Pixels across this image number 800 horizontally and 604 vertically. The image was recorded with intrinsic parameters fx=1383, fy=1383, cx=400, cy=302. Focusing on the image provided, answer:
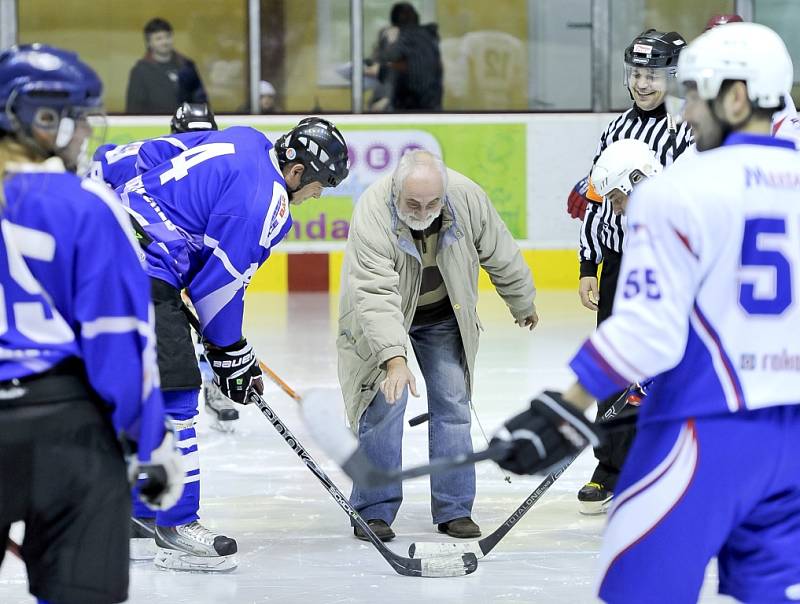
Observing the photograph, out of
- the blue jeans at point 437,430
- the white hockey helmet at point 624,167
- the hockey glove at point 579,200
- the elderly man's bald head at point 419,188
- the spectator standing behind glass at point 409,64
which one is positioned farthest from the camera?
the spectator standing behind glass at point 409,64

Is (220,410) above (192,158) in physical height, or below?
below

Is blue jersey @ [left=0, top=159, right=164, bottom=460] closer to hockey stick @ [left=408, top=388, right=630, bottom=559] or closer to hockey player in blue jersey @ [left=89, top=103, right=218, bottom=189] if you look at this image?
hockey stick @ [left=408, top=388, right=630, bottom=559]

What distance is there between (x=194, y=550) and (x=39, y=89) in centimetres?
165

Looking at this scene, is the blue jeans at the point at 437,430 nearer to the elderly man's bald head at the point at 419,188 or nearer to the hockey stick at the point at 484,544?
the hockey stick at the point at 484,544

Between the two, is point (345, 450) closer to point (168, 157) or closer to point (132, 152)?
point (168, 157)

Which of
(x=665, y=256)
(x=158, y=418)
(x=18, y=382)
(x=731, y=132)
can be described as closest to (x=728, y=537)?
(x=665, y=256)

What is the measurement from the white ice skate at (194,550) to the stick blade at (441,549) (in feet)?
1.36

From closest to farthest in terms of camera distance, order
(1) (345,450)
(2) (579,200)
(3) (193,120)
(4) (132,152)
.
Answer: (1) (345,450) → (2) (579,200) → (4) (132,152) → (3) (193,120)

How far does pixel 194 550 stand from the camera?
318 cm

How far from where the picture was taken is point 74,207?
1709mm

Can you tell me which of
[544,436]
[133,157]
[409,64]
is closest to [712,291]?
[544,436]

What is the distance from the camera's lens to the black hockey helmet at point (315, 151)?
10.3 ft

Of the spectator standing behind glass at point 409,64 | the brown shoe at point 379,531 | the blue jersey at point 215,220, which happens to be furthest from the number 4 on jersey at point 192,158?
the spectator standing behind glass at point 409,64

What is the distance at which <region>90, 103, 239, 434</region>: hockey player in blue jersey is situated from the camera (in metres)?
3.55
